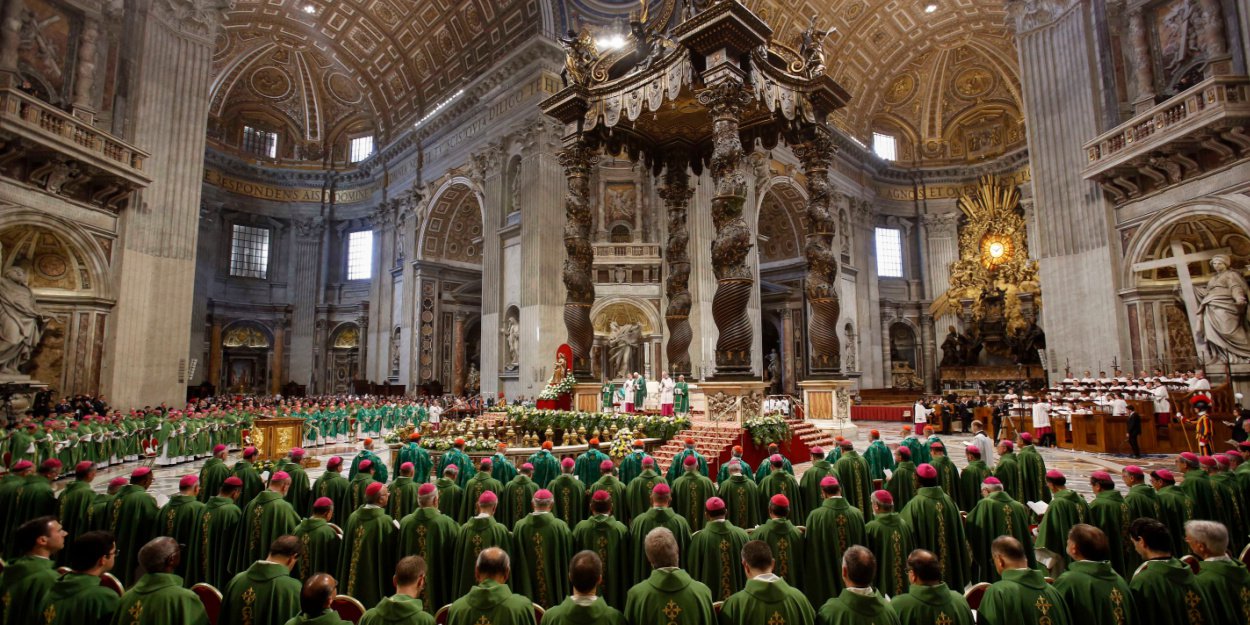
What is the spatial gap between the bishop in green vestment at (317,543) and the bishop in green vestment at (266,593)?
1.17m

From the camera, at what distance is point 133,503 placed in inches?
178

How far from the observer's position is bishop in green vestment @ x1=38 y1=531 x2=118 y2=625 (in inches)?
102

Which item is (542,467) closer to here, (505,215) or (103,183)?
(103,183)

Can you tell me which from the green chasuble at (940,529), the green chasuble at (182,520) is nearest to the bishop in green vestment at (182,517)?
the green chasuble at (182,520)

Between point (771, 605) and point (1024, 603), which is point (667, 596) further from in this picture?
point (1024, 603)

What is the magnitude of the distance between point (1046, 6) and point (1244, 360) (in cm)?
1000

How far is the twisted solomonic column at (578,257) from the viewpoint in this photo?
37.4 ft

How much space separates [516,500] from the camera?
5477mm

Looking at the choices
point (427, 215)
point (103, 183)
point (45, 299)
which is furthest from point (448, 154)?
point (45, 299)

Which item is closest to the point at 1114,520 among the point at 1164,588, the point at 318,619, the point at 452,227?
the point at 1164,588

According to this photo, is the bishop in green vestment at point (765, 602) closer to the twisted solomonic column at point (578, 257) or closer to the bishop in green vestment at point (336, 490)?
the bishop in green vestment at point (336, 490)

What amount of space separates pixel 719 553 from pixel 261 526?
3345mm

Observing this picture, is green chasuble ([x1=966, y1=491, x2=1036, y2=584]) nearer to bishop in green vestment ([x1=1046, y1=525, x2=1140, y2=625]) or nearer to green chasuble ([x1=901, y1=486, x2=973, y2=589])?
green chasuble ([x1=901, y1=486, x2=973, y2=589])

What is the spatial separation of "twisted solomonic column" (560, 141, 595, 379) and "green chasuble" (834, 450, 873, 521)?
→ 6.22 metres
